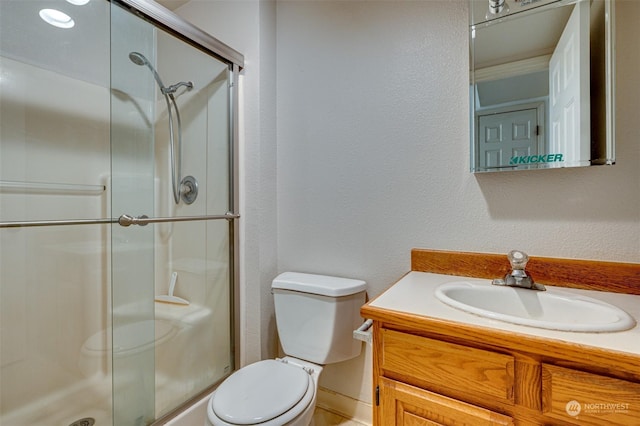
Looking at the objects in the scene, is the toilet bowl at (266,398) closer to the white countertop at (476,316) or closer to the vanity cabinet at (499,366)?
the vanity cabinet at (499,366)

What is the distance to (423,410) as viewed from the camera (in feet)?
2.69

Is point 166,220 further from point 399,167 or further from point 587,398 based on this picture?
point 587,398

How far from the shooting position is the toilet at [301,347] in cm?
107

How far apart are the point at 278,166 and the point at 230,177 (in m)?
0.26

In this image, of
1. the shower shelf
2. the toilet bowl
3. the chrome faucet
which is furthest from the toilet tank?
the shower shelf

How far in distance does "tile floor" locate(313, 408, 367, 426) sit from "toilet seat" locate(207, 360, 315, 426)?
431 millimetres

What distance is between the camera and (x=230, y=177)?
1.60 meters

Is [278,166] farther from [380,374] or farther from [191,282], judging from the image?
[380,374]

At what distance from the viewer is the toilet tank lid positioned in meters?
1.30

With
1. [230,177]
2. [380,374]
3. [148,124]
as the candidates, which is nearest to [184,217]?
[230,177]

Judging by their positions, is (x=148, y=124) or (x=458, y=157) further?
(x=148, y=124)

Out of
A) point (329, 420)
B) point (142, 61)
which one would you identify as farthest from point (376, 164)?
point (329, 420)

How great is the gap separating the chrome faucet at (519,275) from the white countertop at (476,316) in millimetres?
70
